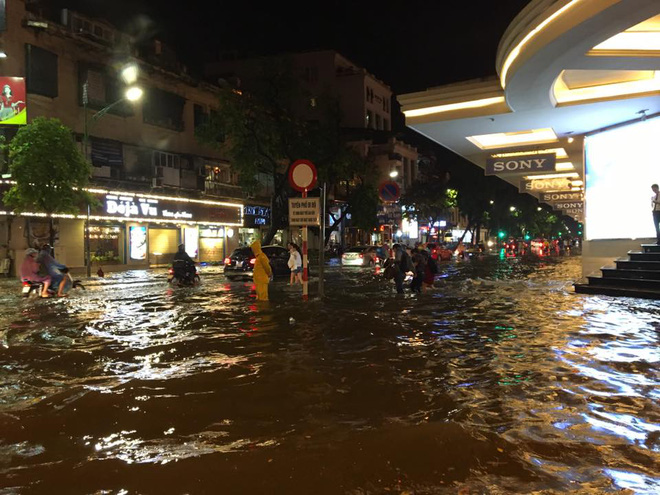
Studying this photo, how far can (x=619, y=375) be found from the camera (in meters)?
5.73

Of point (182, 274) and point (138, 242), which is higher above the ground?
point (138, 242)

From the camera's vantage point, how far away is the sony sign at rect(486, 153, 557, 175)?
1609 cm

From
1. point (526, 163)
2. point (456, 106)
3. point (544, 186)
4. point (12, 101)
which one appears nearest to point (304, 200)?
point (456, 106)

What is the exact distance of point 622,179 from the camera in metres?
14.9

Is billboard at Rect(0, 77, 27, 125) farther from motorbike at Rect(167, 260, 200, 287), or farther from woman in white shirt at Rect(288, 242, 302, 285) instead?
woman in white shirt at Rect(288, 242, 302, 285)

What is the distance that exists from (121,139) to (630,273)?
2679 centimetres

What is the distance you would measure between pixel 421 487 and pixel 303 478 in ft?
2.61

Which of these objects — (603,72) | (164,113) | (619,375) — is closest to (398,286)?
(603,72)

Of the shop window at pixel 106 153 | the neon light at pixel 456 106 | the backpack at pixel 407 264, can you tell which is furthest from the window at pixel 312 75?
the backpack at pixel 407 264

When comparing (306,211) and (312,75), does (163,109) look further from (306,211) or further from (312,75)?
(312,75)

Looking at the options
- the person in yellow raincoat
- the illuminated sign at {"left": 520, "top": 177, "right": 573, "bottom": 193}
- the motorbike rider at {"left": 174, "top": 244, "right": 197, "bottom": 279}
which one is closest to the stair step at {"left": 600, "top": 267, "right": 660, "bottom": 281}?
the person in yellow raincoat

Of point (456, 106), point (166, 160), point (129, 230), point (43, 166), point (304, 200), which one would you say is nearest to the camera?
point (304, 200)

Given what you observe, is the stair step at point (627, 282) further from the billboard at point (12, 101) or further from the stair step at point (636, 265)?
the billboard at point (12, 101)

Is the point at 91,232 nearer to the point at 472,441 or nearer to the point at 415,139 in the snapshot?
the point at 472,441
